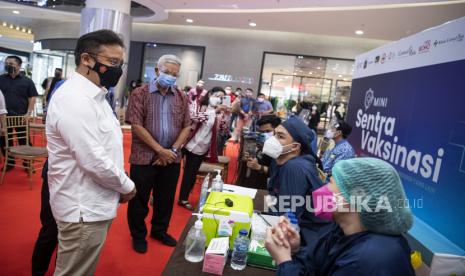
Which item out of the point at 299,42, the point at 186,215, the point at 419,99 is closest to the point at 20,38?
the point at 299,42

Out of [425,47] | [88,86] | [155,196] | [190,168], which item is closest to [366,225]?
[88,86]

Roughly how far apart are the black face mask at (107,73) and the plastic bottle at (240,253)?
972 mm

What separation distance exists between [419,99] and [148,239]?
2803 mm

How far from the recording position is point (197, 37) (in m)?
12.4

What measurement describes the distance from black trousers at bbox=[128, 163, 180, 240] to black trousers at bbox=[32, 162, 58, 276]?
71 centimetres

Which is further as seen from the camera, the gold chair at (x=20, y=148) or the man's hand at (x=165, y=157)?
the gold chair at (x=20, y=148)

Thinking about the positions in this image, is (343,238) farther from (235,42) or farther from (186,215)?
(235,42)

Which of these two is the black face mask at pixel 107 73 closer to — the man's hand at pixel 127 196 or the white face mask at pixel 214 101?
the man's hand at pixel 127 196

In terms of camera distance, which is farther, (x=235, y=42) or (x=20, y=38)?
(x=20, y=38)

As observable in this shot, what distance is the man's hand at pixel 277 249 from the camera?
47.6 inches

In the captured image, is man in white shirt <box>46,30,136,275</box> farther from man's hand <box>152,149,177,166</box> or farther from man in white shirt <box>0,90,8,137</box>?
man in white shirt <box>0,90,8,137</box>

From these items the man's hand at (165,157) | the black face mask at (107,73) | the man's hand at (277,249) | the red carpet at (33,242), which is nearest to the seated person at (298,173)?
the man's hand at (277,249)

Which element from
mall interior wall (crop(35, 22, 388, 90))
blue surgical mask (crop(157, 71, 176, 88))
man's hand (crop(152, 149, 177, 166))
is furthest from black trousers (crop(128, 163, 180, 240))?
mall interior wall (crop(35, 22, 388, 90))

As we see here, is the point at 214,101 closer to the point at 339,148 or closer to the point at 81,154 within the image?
the point at 339,148
